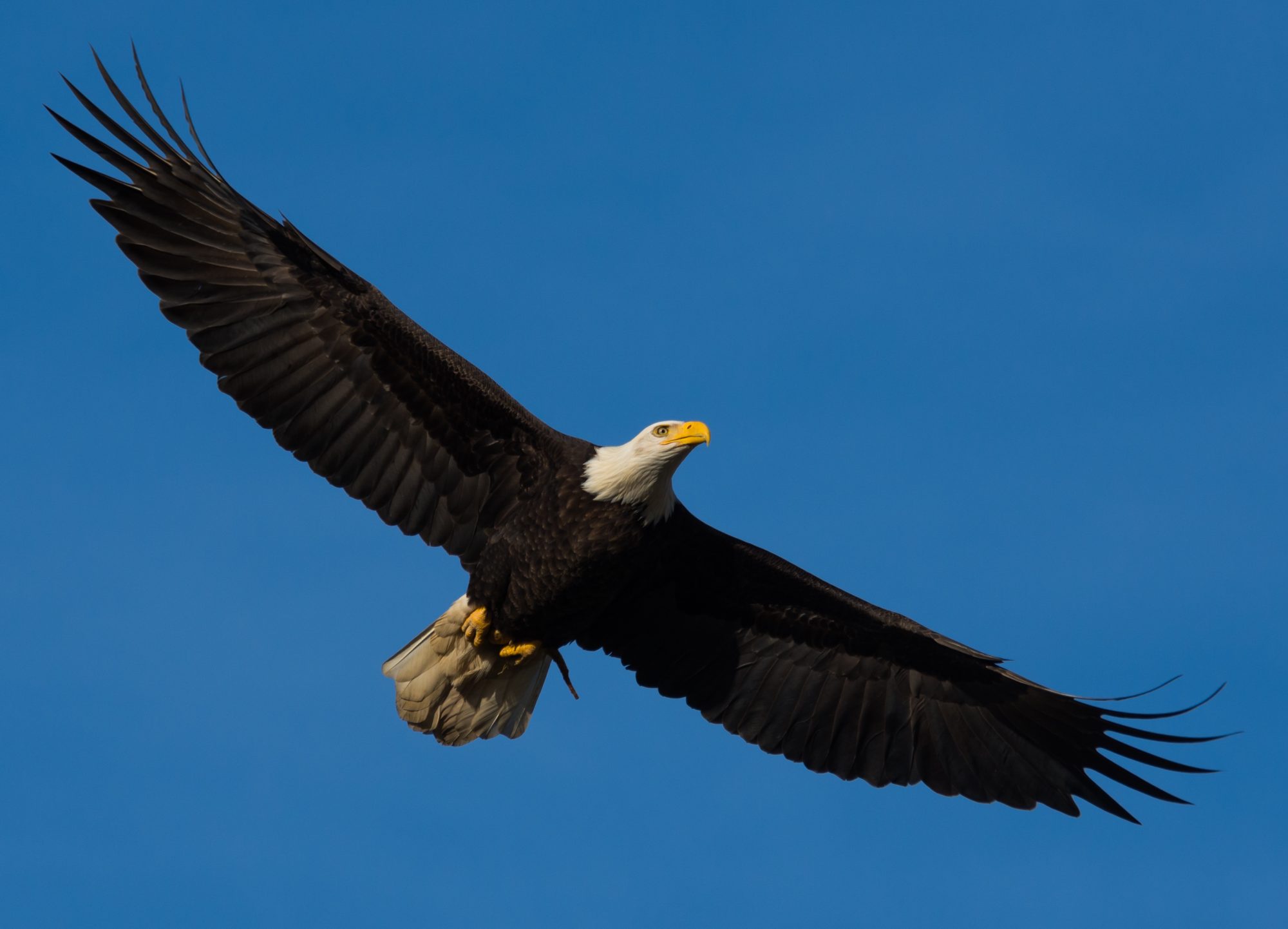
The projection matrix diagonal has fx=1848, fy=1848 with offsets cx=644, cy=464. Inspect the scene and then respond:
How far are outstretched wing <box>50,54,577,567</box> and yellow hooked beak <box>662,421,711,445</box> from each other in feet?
2.23

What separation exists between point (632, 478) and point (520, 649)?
1.60 meters

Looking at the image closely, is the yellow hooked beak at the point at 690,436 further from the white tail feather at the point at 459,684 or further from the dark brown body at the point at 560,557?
the white tail feather at the point at 459,684

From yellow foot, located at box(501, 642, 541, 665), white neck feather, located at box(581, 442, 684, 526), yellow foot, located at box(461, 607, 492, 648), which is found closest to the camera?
white neck feather, located at box(581, 442, 684, 526)

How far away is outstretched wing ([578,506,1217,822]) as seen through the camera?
40.3 ft

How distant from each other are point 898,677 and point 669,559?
186cm

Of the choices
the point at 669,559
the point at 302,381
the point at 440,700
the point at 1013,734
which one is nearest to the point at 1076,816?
the point at 1013,734

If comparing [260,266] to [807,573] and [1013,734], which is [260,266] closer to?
[807,573]

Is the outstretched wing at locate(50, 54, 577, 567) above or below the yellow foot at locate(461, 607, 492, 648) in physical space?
above

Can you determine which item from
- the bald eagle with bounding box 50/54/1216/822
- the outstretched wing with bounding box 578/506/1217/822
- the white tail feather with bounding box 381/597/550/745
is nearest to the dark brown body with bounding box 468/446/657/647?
the bald eagle with bounding box 50/54/1216/822

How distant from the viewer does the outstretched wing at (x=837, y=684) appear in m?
12.3

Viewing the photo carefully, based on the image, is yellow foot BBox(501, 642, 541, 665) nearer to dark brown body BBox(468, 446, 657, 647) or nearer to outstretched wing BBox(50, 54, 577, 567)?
dark brown body BBox(468, 446, 657, 647)

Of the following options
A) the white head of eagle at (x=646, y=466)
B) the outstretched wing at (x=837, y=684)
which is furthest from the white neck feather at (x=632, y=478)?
the outstretched wing at (x=837, y=684)

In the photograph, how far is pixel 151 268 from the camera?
11266 mm

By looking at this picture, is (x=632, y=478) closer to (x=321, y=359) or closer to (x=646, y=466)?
(x=646, y=466)
